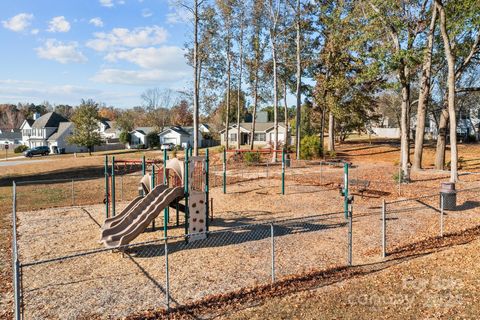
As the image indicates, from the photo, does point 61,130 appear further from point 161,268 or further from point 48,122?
point 161,268

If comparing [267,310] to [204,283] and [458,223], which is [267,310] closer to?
[204,283]

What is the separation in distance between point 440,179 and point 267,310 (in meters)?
19.7

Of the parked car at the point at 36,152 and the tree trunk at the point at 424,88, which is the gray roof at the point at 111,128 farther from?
the tree trunk at the point at 424,88

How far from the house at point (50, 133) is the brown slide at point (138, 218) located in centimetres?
6225

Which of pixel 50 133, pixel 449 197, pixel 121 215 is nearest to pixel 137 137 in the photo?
pixel 50 133

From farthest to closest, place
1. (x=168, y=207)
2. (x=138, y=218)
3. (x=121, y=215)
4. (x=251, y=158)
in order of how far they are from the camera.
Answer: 1. (x=251, y=158)
2. (x=168, y=207)
3. (x=121, y=215)
4. (x=138, y=218)

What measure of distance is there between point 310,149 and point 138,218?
2802 centimetres

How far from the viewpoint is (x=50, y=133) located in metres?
75.4

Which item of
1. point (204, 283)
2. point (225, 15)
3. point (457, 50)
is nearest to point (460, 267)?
point (204, 283)

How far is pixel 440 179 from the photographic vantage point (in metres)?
23.0

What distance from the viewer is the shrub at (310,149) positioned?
1475 inches

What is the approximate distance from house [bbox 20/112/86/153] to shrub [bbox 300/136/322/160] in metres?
47.2

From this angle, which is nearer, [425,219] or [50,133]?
[425,219]

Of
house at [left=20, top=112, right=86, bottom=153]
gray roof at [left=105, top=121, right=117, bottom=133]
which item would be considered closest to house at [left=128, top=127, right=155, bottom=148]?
house at [left=20, top=112, right=86, bottom=153]
